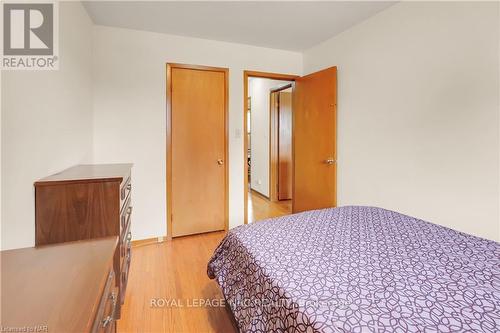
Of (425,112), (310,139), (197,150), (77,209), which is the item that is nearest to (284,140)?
(310,139)

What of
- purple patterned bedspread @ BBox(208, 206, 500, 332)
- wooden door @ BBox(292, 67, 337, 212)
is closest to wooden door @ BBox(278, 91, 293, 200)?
wooden door @ BBox(292, 67, 337, 212)

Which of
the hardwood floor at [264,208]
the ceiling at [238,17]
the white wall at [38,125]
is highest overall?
the ceiling at [238,17]

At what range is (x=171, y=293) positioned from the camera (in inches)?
79.7

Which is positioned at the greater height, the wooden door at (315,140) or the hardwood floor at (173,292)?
the wooden door at (315,140)

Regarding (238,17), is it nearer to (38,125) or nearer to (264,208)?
(38,125)

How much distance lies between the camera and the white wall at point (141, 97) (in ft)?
8.94

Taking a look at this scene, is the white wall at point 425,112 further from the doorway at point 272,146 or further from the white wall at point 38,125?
the white wall at point 38,125

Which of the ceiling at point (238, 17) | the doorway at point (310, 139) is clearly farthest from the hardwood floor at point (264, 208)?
the ceiling at point (238, 17)

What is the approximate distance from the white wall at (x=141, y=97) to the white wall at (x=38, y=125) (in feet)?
1.45

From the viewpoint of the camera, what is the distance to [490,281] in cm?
99

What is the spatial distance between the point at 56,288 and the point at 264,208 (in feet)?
12.9

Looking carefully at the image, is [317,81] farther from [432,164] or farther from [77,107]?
[77,107]

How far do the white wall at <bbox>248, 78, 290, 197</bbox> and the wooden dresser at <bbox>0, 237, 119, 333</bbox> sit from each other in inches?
170

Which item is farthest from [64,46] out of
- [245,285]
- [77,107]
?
[245,285]
